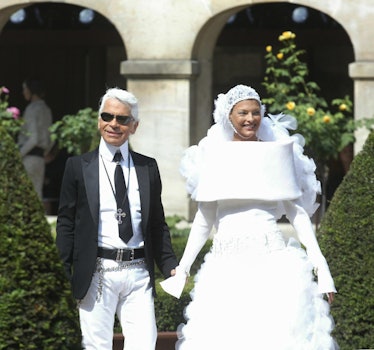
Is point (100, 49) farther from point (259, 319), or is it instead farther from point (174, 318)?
point (259, 319)

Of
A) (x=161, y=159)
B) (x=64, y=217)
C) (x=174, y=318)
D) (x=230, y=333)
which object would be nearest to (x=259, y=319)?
(x=230, y=333)

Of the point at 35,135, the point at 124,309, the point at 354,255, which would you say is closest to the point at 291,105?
the point at 35,135

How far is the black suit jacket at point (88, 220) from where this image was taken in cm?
701

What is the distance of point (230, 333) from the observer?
23.4 ft

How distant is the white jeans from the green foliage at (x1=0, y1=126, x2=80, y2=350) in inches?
42.1

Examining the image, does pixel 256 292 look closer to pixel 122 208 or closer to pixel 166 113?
pixel 122 208

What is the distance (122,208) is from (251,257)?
69 cm

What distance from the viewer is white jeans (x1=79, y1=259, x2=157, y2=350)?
705cm

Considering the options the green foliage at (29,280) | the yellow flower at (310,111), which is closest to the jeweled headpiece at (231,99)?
the green foliage at (29,280)

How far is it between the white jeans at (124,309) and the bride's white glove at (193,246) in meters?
0.13

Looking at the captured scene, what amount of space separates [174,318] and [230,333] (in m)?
2.46

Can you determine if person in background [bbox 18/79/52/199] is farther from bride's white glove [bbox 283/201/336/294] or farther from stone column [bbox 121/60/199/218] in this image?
bride's white glove [bbox 283/201/336/294]

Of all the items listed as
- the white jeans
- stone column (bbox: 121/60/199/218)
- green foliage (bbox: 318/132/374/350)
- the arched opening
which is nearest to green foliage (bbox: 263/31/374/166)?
stone column (bbox: 121/60/199/218)

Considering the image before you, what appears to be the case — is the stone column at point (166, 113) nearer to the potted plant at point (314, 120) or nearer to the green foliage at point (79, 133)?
the green foliage at point (79, 133)
